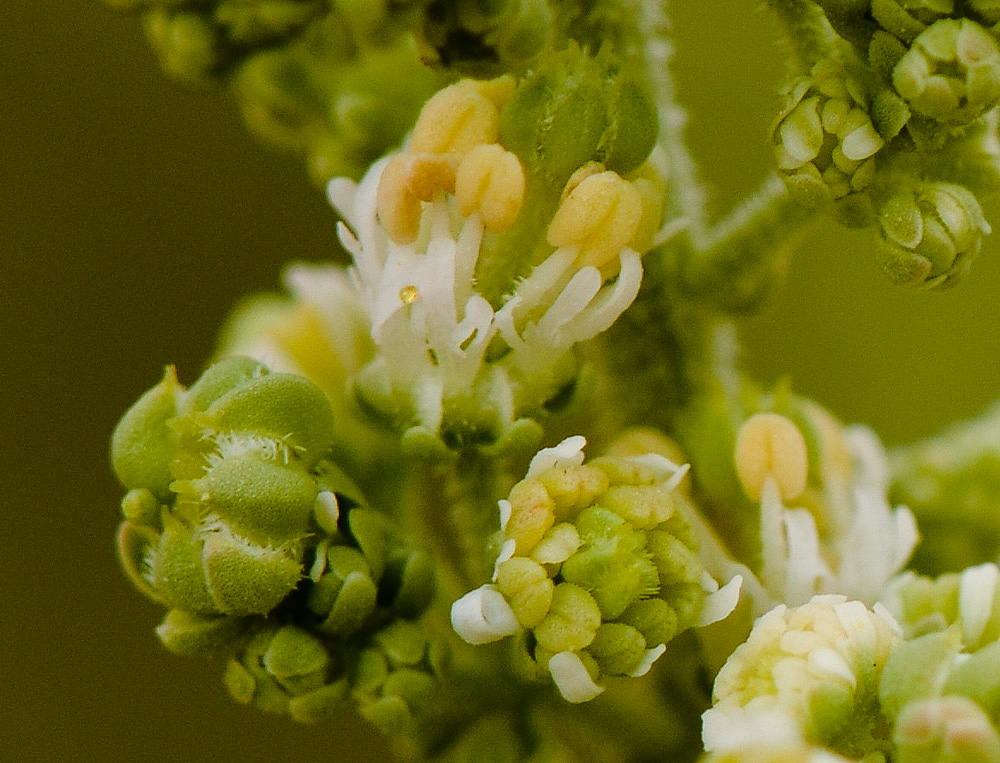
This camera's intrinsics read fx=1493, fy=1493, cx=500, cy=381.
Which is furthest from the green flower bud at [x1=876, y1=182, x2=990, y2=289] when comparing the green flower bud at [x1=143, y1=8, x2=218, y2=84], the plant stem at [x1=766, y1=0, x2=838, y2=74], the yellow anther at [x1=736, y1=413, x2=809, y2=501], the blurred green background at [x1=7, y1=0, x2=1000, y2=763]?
the blurred green background at [x1=7, y1=0, x2=1000, y2=763]

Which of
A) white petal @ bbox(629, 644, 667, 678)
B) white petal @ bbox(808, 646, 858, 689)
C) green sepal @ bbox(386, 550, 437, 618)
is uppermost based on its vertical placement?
green sepal @ bbox(386, 550, 437, 618)

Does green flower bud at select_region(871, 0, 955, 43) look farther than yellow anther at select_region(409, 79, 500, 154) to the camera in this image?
No

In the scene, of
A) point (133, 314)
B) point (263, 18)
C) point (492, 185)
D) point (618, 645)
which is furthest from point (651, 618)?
point (133, 314)

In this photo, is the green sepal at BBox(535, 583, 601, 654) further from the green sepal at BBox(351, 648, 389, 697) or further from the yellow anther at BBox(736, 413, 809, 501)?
the yellow anther at BBox(736, 413, 809, 501)

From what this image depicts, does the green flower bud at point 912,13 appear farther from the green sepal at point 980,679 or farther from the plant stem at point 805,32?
the green sepal at point 980,679

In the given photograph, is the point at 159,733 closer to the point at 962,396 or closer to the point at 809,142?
the point at 962,396

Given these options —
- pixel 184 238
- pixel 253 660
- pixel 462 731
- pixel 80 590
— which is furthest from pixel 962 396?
pixel 253 660

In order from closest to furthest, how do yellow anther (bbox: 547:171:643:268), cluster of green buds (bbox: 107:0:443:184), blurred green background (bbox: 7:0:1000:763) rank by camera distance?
yellow anther (bbox: 547:171:643:268), cluster of green buds (bbox: 107:0:443:184), blurred green background (bbox: 7:0:1000:763)
